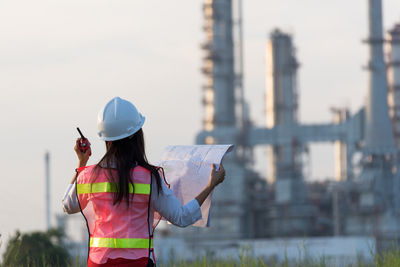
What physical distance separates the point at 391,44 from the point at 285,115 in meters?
7.42

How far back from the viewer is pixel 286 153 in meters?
50.7

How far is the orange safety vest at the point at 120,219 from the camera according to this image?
169 inches

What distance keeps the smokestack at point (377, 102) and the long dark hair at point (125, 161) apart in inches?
1684

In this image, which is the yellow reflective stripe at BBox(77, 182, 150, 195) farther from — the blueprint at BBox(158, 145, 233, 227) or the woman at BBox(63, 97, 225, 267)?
the blueprint at BBox(158, 145, 233, 227)

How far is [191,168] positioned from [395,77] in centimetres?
4791

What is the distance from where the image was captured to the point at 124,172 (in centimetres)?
427

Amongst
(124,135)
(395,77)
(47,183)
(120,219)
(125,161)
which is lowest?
(47,183)

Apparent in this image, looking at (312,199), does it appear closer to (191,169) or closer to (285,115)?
(285,115)

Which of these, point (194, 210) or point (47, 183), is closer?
point (194, 210)

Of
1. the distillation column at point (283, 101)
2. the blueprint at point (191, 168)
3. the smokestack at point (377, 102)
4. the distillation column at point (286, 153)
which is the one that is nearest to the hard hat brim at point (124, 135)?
the blueprint at point (191, 168)

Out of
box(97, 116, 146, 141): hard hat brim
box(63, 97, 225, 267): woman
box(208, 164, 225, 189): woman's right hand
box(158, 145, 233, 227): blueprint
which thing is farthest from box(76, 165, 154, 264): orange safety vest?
box(158, 145, 233, 227): blueprint

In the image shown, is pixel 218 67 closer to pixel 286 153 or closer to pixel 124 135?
pixel 286 153

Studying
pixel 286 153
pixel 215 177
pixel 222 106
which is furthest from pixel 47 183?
pixel 215 177

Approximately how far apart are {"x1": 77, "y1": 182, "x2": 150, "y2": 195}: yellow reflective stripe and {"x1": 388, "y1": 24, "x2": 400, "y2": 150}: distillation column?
4822 centimetres
